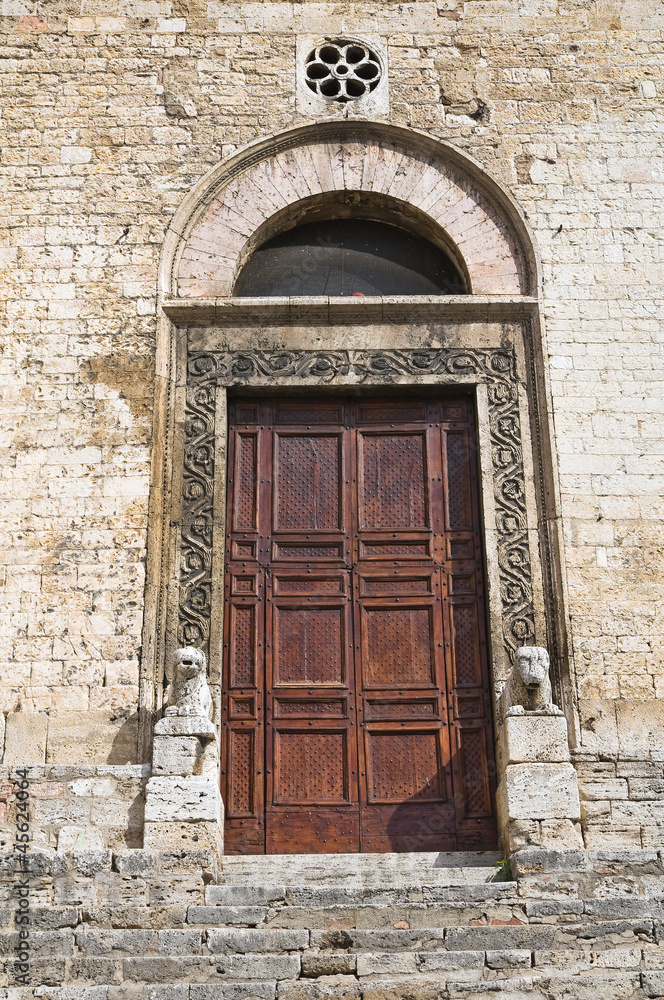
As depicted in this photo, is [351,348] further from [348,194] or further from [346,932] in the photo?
[346,932]

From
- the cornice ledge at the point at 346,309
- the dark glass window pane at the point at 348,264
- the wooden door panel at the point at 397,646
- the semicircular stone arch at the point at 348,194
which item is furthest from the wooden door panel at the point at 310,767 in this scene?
the dark glass window pane at the point at 348,264

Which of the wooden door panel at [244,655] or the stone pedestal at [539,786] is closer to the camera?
the stone pedestal at [539,786]

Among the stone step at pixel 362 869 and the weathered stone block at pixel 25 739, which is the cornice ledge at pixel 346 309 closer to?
the weathered stone block at pixel 25 739

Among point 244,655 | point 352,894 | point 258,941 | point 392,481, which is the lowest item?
point 258,941

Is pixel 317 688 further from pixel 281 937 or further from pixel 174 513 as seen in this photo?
pixel 281 937

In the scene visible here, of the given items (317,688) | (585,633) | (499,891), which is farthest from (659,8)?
(499,891)

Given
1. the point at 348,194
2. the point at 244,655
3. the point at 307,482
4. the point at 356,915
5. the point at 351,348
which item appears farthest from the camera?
the point at 348,194

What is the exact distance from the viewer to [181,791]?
7.61 metres

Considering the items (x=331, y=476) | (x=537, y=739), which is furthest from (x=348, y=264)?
(x=537, y=739)

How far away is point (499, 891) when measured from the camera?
703 centimetres

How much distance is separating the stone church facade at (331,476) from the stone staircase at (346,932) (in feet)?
0.10

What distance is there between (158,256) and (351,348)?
65.1 inches

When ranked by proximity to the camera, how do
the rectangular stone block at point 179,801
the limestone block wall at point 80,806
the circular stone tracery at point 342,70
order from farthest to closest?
the circular stone tracery at point 342,70 → the limestone block wall at point 80,806 → the rectangular stone block at point 179,801

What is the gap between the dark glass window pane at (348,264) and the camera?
9.76 m
